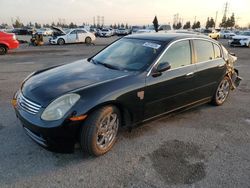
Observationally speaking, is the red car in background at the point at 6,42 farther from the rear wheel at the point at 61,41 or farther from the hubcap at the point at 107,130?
the hubcap at the point at 107,130

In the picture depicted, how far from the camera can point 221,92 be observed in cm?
546

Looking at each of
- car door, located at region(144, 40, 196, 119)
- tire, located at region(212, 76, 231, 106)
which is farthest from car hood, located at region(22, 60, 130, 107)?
tire, located at region(212, 76, 231, 106)

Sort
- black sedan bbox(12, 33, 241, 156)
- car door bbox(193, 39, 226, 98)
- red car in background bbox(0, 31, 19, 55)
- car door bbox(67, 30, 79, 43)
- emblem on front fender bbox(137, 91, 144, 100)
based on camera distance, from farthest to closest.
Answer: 1. car door bbox(67, 30, 79, 43)
2. red car in background bbox(0, 31, 19, 55)
3. car door bbox(193, 39, 226, 98)
4. emblem on front fender bbox(137, 91, 144, 100)
5. black sedan bbox(12, 33, 241, 156)

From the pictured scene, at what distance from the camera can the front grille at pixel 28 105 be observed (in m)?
3.01

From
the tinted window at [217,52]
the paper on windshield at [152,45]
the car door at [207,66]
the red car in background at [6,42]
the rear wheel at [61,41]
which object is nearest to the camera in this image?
the paper on windshield at [152,45]

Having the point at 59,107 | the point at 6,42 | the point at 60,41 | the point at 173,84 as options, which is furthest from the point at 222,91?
the point at 60,41

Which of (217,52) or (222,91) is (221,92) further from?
(217,52)

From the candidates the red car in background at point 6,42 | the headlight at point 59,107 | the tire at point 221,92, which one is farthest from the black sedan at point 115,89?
the red car in background at point 6,42

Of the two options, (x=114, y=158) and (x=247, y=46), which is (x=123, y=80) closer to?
(x=114, y=158)

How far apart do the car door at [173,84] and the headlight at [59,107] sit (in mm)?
1176

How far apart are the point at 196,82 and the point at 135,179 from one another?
237 centimetres

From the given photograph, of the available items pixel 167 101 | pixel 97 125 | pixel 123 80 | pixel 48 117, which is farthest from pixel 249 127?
pixel 48 117

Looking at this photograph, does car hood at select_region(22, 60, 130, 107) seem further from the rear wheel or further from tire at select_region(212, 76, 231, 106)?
the rear wheel

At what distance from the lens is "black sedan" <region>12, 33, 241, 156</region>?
2.96m
